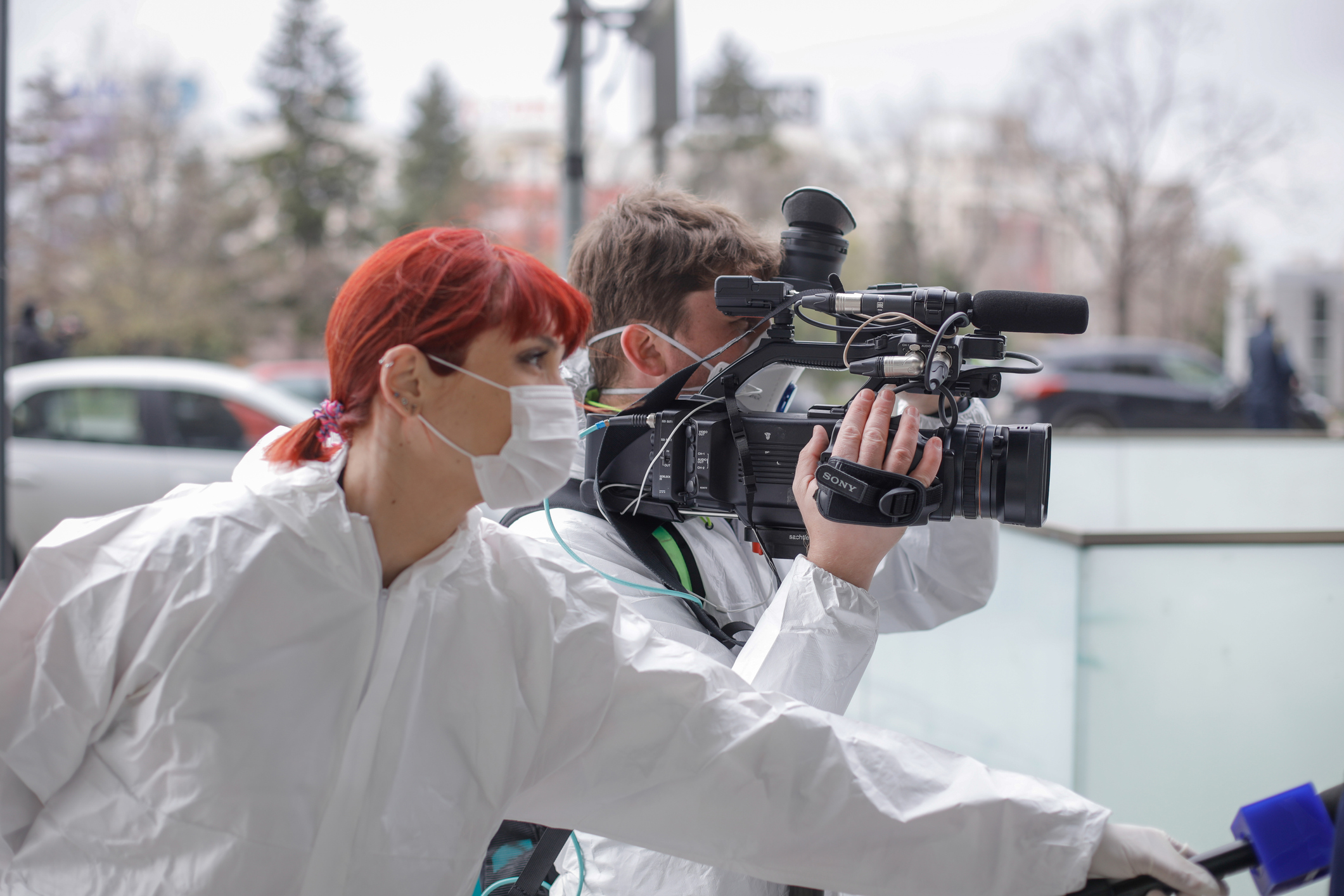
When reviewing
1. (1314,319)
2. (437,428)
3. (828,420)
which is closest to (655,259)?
(828,420)

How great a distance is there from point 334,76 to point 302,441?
98.2 ft

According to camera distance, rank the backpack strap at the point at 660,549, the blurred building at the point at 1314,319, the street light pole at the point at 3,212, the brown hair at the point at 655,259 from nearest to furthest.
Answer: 1. the backpack strap at the point at 660,549
2. the brown hair at the point at 655,259
3. the street light pole at the point at 3,212
4. the blurred building at the point at 1314,319

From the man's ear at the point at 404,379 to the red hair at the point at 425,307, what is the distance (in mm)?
20

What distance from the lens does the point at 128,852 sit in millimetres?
1089

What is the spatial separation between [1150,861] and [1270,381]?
947cm

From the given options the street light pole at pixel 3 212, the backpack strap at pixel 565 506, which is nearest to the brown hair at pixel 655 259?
the backpack strap at pixel 565 506

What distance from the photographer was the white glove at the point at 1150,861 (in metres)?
1.14

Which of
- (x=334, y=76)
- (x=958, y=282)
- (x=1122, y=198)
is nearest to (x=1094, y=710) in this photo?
(x=1122, y=198)

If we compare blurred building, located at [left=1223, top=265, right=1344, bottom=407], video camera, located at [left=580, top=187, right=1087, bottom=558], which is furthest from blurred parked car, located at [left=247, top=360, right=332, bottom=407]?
blurred building, located at [left=1223, top=265, right=1344, bottom=407]

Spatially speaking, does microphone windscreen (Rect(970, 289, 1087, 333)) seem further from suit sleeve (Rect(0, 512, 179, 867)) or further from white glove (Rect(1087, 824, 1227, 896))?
suit sleeve (Rect(0, 512, 179, 867))

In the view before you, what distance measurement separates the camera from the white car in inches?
233

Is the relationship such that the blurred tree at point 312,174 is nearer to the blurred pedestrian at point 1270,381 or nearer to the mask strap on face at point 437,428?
the blurred pedestrian at point 1270,381

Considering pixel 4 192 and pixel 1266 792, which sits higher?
pixel 4 192

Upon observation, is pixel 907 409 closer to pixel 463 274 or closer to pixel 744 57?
pixel 463 274
